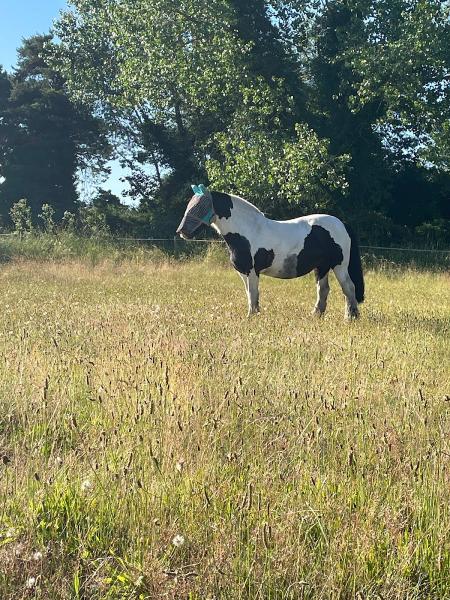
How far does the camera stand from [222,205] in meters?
9.00

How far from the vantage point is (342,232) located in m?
9.45

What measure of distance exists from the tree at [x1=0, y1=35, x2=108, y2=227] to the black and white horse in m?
29.6

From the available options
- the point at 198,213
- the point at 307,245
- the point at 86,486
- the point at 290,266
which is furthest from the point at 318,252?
the point at 86,486

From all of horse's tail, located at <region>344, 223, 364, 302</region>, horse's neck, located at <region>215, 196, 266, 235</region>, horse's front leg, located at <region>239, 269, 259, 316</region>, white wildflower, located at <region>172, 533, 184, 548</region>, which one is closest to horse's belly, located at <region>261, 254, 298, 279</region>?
horse's front leg, located at <region>239, 269, 259, 316</region>

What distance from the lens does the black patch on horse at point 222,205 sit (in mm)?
8984

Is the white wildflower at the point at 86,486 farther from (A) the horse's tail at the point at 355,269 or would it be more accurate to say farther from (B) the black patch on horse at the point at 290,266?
(A) the horse's tail at the point at 355,269

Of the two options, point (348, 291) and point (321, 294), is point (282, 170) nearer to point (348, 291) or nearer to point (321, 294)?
point (321, 294)

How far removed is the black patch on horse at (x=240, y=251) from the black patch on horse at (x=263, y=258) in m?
0.10

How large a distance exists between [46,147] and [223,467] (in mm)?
37417

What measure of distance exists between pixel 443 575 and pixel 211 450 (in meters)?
1.48

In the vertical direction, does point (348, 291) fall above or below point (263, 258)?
below

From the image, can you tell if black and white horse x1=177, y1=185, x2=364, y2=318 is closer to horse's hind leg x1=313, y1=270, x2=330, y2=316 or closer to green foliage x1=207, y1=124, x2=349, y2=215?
horse's hind leg x1=313, y1=270, x2=330, y2=316

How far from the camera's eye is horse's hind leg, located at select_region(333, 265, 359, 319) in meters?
9.33

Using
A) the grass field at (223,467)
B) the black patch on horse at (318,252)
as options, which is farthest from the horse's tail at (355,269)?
the grass field at (223,467)
